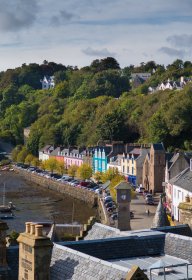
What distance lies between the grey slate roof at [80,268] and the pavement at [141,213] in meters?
38.3

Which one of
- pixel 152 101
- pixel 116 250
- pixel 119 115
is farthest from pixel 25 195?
pixel 116 250

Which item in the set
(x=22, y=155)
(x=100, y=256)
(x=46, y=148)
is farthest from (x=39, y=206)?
(x=100, y=256)

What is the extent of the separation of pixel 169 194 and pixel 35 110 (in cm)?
10941

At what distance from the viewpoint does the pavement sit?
54419mm

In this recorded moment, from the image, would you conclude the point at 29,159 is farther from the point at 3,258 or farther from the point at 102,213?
the point at 3,258

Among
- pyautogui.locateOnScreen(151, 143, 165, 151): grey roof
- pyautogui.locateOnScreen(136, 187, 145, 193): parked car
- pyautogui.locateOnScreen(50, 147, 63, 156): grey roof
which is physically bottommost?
pyautogui.locateOnScreen(136, 187, 145, 193): parked car

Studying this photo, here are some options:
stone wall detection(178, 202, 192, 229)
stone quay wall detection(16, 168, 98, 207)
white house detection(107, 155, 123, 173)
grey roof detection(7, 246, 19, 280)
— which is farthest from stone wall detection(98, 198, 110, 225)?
grey roof detection(7, 246, 19, 280)

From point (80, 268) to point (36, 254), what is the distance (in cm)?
106

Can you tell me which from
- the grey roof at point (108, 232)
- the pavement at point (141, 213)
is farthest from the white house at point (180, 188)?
the grey roof at point (108, 232)

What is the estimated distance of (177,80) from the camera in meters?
157

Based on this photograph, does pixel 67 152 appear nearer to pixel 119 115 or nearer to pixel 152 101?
pixel 119 115

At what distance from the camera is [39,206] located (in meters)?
77.2

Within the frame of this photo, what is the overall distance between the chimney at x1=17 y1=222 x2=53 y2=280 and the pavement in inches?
1547

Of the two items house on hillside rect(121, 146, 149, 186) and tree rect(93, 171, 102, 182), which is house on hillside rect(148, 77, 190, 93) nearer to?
house on hillside rect(121, 146, 149, 186)
